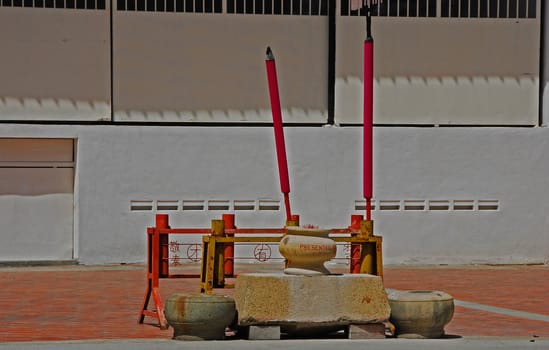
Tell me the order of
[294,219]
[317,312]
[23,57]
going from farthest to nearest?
1. [23,57]
2. [294,219]
3. [317,312]

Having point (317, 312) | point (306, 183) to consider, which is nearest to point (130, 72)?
point (306, 183)

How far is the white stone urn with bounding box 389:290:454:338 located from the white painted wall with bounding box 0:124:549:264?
447 inches

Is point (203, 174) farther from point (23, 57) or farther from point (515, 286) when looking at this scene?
point (515, 286)

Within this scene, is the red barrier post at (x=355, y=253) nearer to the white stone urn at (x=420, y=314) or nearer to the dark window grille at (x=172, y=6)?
the white stone urn at (x=420, y=314)

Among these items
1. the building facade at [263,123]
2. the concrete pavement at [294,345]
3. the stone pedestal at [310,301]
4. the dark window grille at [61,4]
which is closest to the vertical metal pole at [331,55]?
the building facade at [263,123]

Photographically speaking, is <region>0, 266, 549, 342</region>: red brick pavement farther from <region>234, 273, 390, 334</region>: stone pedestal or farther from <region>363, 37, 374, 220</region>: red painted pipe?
<region>363, 37, 374, 220</region>: red painted pipe

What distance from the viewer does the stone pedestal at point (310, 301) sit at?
12180mm

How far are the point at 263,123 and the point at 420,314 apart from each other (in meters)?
12.1

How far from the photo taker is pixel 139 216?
23.6 meters

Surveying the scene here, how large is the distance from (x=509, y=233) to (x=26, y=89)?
409 inches

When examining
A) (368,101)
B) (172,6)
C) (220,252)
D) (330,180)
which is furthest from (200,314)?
(172,6)

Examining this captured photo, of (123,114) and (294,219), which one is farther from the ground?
(123,114)

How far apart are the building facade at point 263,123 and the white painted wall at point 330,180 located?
0.10 ft

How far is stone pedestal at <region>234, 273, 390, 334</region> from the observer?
12.2m
